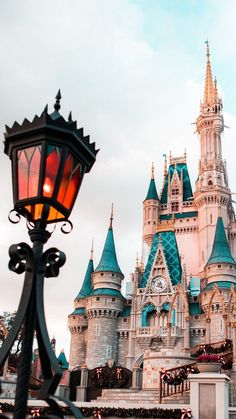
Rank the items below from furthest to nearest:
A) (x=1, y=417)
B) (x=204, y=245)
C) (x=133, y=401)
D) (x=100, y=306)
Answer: (x=204, y=245), (x=100, y=306), (x=133, y=401), (x=1, y=417)

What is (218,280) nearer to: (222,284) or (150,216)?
(222,284)

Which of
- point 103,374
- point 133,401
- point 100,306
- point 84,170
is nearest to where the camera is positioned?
point 84,170

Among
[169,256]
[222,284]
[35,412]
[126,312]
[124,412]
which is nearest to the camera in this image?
[35,412]

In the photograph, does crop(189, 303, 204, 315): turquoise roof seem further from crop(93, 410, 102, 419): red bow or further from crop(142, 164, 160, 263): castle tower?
crop(93, 410, 102, 419): red bow

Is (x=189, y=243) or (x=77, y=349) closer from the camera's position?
(x=77, y=349)

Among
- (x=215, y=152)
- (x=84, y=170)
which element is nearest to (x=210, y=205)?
(x=215, y=152)

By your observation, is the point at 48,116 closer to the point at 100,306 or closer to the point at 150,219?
the point at 100,306

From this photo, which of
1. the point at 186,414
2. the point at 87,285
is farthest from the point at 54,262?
the point at 87,285

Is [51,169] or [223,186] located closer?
[51,169]

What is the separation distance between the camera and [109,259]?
51.1 meters

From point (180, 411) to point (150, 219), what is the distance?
47.8 metres

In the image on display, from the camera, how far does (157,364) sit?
20609mm

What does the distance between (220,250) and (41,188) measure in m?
46.3

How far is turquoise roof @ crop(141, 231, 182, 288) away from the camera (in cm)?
4978
